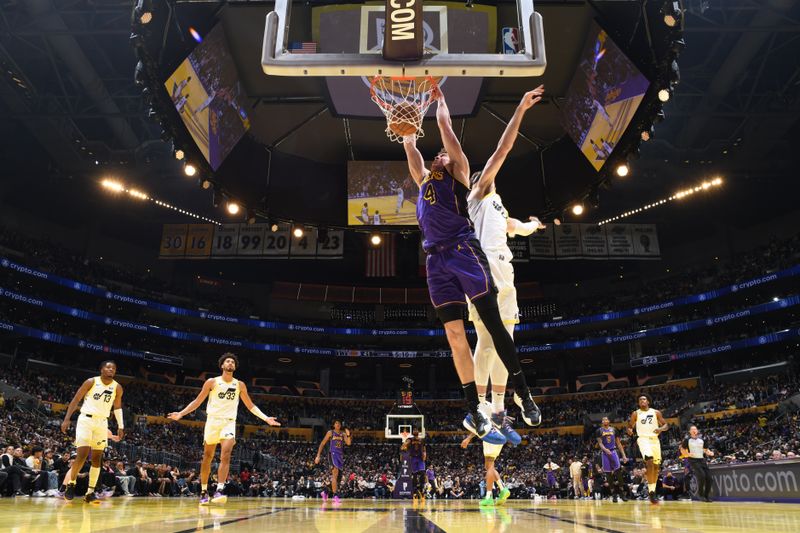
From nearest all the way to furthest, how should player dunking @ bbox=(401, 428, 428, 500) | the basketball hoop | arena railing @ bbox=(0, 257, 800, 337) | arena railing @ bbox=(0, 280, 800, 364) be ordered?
the basketball hoop
player dunking @ bbox=(401, 428, 428, 500)
arena railing @ bbox=(0, 280, 800, 364)
arena railing @ bbox=(0, 257, 800, 337)

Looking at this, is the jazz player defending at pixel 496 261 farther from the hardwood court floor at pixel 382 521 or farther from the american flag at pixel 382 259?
the american flag at pixel 382 259

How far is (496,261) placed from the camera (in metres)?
5.47

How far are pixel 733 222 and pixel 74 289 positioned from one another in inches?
1458

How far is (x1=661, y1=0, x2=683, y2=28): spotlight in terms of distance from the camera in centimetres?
832

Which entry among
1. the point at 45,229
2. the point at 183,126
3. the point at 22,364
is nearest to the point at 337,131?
the point at 183,126

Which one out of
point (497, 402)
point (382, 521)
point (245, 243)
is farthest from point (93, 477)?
point (245, 243)

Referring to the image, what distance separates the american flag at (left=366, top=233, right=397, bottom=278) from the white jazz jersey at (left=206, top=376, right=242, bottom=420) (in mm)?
21288

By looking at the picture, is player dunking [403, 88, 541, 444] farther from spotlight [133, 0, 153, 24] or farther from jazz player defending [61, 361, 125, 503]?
spotlight [133, 0, 153, 24]

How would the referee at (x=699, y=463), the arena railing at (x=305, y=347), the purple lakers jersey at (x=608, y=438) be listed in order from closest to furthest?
the referee at (x=699, y=463), the purple lakers jersey at (x=608, y=438), the arena railing at (x=305, y=347)

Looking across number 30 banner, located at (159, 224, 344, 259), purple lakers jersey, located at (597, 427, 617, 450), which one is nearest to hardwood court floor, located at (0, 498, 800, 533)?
purple lakers jersey, located at (597, 427, 617, 450)

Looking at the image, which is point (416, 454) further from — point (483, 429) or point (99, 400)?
point (483, 429)

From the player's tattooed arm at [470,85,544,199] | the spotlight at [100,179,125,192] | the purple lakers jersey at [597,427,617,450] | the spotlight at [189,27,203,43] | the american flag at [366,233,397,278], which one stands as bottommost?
the purple lakers jersey at [597,427,617,450]

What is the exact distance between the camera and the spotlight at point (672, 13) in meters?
8.32

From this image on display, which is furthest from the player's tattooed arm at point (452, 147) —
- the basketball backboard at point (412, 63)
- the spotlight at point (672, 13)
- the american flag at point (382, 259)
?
the american flag at point (382, 259)
